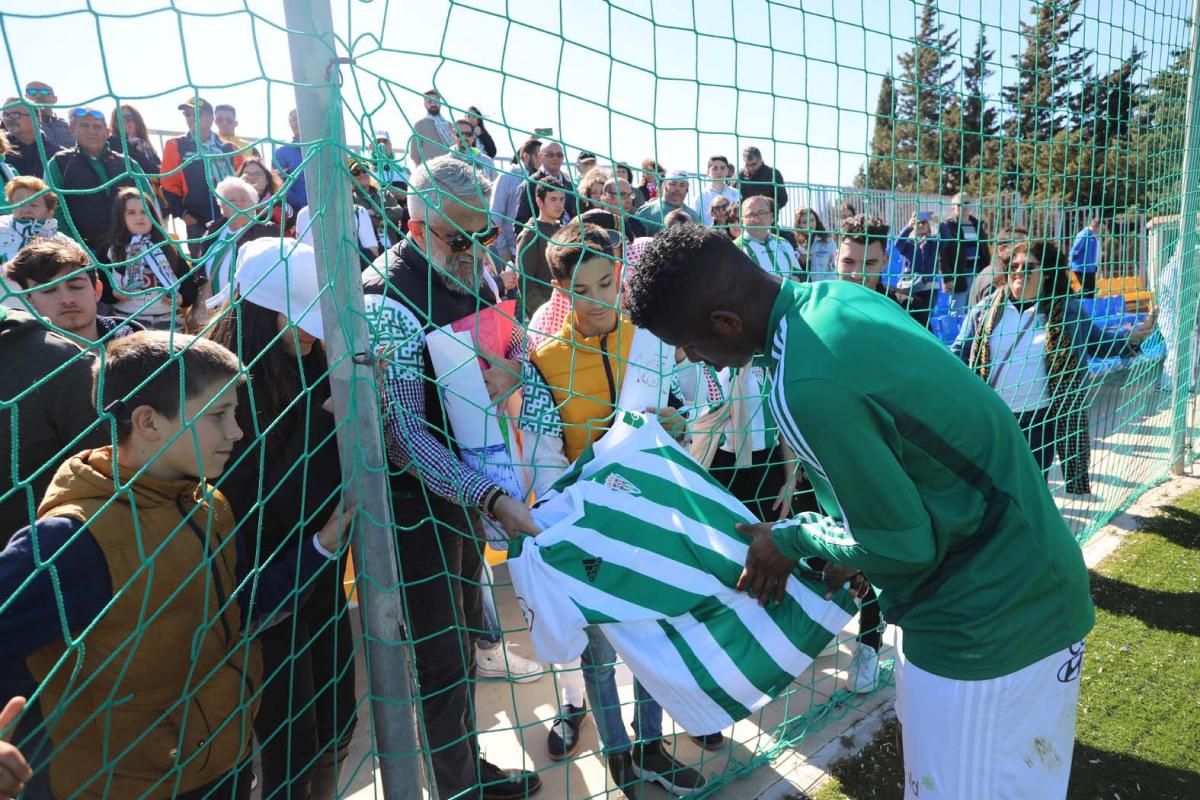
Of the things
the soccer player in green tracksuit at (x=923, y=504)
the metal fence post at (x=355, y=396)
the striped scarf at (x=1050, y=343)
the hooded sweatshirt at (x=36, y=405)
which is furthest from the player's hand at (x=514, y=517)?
the striped scarf at (x=1050, y=343)

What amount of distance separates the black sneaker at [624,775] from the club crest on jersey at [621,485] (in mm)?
1080

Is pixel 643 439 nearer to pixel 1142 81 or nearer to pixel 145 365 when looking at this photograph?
pixel 145 365

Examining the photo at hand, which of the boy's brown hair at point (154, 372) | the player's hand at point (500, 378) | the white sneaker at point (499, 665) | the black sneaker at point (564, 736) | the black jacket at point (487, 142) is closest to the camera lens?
the boy's brown hair at point (154, 372)

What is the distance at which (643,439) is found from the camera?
2127mm

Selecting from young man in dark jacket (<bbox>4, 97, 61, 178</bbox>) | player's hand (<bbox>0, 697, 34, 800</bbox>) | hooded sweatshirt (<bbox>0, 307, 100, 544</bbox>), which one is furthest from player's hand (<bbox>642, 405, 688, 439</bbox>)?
young man in dark jacket (<bbox>4, 97, 61, 178</bbox>)

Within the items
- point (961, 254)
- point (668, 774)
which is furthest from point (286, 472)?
point (961, 254)

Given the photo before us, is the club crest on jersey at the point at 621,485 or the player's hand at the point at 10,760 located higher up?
the club crest on jersey at the point at 621,485

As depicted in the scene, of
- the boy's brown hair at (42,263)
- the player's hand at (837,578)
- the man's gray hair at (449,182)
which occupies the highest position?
the man's gray hair at (449,182)

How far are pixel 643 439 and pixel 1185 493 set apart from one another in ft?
15.8

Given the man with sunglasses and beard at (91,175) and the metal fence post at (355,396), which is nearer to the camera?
the metal fence post at (355,396)

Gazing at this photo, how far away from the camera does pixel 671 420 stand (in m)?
2.45

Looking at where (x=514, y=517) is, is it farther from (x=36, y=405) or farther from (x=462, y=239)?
(x=36, y=405)

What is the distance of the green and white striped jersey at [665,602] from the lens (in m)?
1.92

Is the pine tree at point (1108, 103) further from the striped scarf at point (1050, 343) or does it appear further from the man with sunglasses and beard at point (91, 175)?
the man with sunglasses and beard at point (91, 175)
